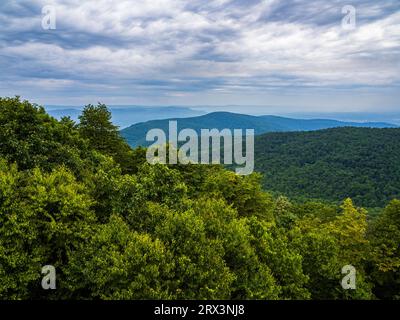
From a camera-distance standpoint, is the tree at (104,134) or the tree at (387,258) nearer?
the tree at (387,258)

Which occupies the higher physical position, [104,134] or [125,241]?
[104,134]

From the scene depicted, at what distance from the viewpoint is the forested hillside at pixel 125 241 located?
1753cm

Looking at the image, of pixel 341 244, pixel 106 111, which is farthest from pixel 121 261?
pixel 106 111

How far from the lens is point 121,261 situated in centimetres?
1716

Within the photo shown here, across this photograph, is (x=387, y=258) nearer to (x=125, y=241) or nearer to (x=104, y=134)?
(x=125, y=241)

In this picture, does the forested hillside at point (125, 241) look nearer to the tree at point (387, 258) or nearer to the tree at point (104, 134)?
the tree at point (387, 258)

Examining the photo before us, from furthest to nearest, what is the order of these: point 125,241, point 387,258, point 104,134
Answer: point 104,134 < point 387,258 < point 125,241

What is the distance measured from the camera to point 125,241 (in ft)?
61.3

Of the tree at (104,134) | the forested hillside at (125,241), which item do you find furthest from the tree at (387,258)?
the tree at (104,134)

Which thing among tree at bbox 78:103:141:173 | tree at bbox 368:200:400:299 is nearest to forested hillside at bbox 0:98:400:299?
tree at bbox 368:200:400:299

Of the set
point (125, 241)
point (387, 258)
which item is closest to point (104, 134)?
point (125, 241)

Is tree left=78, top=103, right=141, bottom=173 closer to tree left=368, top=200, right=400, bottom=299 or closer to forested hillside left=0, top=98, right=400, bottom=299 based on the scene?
forested hillside left=0, top=98, right=400, bottom=299

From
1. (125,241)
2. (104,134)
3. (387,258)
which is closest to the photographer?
(125,241)
